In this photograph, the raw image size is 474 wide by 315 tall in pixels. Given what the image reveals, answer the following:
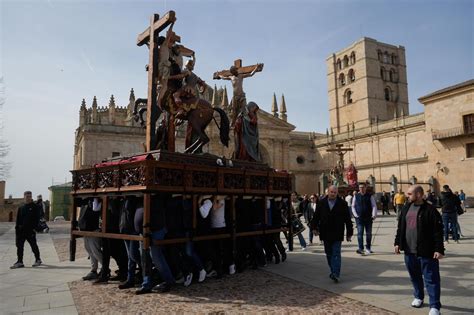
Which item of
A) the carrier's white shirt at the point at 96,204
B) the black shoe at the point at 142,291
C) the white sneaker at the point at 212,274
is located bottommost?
the white sneaker at the point at 212,274

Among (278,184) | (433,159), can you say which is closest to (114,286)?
(278,184)

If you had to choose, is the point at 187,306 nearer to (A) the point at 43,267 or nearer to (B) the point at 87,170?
(B) the point at 87,170

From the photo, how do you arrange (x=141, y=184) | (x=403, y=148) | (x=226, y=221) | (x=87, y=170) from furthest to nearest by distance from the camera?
(x=403, y=148) < (x=226, y=221) < (x=87, y=170) < (x=141, y=184)

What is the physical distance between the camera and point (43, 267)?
8492mm

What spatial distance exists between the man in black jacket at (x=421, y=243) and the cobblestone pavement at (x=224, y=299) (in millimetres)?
654

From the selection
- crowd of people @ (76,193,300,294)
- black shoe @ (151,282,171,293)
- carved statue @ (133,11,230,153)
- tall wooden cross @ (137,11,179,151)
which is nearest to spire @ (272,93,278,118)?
crowd of people @ (76,193,300,294)

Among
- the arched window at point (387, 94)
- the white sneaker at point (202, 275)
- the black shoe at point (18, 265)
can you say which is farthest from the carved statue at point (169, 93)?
the arched window at point (387, 94)

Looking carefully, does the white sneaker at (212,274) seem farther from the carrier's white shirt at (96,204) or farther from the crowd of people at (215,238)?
the carrier's white shirt at (96,204)

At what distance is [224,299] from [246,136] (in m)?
4.36

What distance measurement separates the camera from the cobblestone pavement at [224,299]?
4816mm

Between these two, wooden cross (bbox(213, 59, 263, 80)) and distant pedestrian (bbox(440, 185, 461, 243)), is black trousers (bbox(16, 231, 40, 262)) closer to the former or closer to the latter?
wooden cross (bbox(213, 59, 263, 80))

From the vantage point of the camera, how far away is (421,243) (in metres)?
4.71

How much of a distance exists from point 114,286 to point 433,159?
122ft

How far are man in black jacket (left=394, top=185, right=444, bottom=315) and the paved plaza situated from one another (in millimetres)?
304
